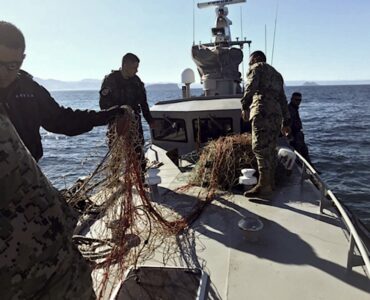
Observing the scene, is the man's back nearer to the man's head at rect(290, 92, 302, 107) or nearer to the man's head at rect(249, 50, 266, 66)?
the man's head at rect(249, 50, 266, 66)

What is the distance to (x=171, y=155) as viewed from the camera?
7246 mm

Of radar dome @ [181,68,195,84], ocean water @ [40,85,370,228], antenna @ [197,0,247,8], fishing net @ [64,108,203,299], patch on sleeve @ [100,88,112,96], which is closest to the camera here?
fishing net @ [64,108,203,299]

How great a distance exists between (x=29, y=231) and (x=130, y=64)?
3.64 metres

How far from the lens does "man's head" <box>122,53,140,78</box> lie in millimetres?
4743

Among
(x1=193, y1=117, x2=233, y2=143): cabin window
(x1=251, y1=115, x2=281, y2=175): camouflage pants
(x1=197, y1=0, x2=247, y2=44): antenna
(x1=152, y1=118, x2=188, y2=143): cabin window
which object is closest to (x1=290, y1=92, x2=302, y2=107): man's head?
(x1=193, y1=117, x2=233, y2=143): cabin window

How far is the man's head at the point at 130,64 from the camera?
187 inches

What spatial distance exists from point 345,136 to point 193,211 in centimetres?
1782

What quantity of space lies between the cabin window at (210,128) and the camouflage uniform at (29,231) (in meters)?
5.92

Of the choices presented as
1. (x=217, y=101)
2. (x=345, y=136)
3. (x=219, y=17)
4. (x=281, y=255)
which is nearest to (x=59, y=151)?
(x=219, y=17)

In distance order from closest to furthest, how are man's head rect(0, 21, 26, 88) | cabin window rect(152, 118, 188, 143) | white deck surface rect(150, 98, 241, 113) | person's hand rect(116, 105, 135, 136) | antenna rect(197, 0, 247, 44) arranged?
man's head rect(0, 21, 26, 88), person's hand rect(116, 105, 135, 136), white deck surface rect(150, 98, 241, 113), cabin window rect(152, 118, 188, 143), antenna rect(197, 0, 247, 44)

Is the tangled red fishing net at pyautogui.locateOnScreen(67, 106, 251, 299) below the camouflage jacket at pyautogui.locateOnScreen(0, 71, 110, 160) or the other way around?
below

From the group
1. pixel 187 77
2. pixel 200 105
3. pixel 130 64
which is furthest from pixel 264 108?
pixel 187 77

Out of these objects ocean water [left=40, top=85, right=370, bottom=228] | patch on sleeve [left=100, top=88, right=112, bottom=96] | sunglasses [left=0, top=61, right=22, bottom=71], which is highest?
sunglasses [left=0, top=61, right=22, bottom=71]

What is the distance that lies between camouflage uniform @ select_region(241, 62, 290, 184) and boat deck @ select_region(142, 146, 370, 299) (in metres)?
0.62
